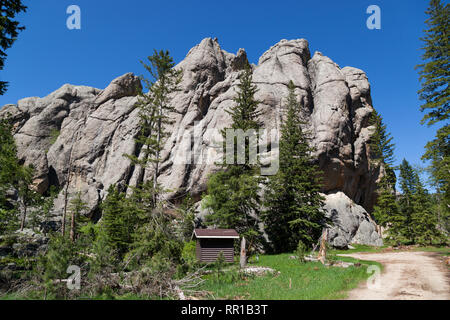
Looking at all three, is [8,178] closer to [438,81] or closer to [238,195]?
[238,195]

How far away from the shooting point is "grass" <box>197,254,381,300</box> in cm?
983

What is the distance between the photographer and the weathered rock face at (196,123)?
4091 cm

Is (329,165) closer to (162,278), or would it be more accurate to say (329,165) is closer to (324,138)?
(324,138)

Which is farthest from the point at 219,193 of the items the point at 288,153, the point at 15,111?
the point at 15,111

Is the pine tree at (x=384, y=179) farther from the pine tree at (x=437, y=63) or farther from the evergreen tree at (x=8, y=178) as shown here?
the evergreen tree at (x=8, y=178)

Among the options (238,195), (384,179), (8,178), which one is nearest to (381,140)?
(384,179)

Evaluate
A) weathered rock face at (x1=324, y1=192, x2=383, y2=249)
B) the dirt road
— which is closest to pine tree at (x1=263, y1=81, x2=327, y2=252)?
weathered rock face at (x1=324, y1=192, x2=383, y2=249)

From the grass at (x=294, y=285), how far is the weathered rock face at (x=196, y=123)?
1006 inches

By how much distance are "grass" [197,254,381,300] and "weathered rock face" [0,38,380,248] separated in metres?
25.6

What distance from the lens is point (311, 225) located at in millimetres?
27281

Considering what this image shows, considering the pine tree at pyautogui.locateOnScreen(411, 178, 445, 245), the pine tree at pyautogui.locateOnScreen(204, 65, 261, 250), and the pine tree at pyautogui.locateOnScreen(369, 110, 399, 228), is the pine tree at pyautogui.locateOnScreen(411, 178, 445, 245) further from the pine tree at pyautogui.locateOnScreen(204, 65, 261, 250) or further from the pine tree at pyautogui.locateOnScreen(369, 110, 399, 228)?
the pine tree at pyautogui.locateOnScreen(204, 65, 261, 250)

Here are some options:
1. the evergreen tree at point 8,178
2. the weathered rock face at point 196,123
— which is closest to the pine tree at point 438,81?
the weathered rock face at point 196,123

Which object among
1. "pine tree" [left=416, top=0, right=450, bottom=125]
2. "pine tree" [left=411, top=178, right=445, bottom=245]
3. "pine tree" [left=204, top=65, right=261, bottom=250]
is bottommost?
"pine tree" [left=411, top=178, right=445, bottom=245]
